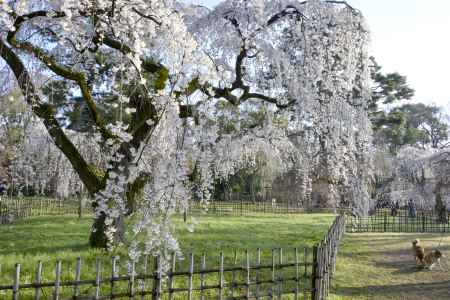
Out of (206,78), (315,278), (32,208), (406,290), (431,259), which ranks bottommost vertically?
(406,290)

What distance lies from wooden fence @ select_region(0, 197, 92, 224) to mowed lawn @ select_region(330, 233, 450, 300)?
11751 millimetres

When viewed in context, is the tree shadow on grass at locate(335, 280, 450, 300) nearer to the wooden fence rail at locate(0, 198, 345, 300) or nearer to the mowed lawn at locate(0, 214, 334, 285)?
the wooden fence rail at locate(0, 198, 345, 300)

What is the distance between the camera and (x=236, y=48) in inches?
351

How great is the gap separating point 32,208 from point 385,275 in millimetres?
17974

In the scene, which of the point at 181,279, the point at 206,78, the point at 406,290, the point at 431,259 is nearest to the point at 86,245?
the point at 181,279

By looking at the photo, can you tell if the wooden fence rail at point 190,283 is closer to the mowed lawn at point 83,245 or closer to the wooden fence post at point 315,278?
the wooden fence post at point 315,278

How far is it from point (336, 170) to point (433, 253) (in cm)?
303

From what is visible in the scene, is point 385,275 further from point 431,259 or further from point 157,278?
point 157,278

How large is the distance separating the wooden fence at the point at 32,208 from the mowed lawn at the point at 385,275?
11.8 m

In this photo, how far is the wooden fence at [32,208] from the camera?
56.1 ft

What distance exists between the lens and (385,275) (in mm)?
9445

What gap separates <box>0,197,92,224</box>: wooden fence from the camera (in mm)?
17112

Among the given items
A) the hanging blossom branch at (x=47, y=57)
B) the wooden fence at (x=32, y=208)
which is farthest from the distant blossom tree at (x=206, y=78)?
the wooden fence at (x=32, y=208)

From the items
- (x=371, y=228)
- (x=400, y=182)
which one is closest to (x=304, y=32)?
(x=371, y=228)
